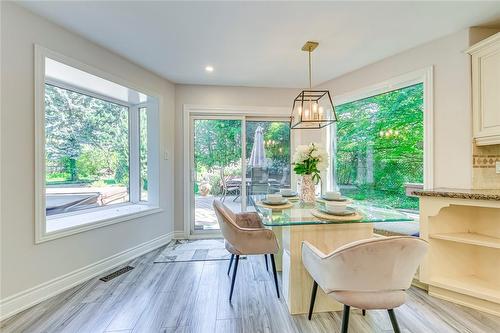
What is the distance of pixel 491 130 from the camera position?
81.1 inches

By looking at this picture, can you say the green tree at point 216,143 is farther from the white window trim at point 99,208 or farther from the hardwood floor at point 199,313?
the hardwood floor at point 199,313

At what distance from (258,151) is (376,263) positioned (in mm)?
2905

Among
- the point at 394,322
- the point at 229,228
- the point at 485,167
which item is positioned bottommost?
the point at 394,322

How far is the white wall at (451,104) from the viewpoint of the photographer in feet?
7.27

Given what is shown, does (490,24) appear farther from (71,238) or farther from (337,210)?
(71,238)

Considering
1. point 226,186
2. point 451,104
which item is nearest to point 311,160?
Result: point 451,104

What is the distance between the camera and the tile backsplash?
220 cm

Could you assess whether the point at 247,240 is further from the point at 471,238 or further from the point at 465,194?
the point at 471,238

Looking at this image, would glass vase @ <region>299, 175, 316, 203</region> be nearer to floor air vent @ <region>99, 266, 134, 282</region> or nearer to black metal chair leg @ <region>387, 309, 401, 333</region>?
black metal chair leg @ <region>387, 309, 401, 333</region>

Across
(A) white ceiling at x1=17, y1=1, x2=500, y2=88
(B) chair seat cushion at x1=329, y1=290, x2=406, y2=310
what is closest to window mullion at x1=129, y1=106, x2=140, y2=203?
(A) white ceiling at x1=17, y1=1, x2=500, y2=88

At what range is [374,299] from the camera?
4.28ft

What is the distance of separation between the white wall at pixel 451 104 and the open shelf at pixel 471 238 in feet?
1.51

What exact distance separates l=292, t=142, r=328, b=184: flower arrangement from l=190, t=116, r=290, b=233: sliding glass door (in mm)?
1573

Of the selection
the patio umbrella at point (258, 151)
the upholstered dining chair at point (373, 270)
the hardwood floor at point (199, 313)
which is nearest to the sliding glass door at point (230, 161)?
the patio umbrella at point (258, 151)
